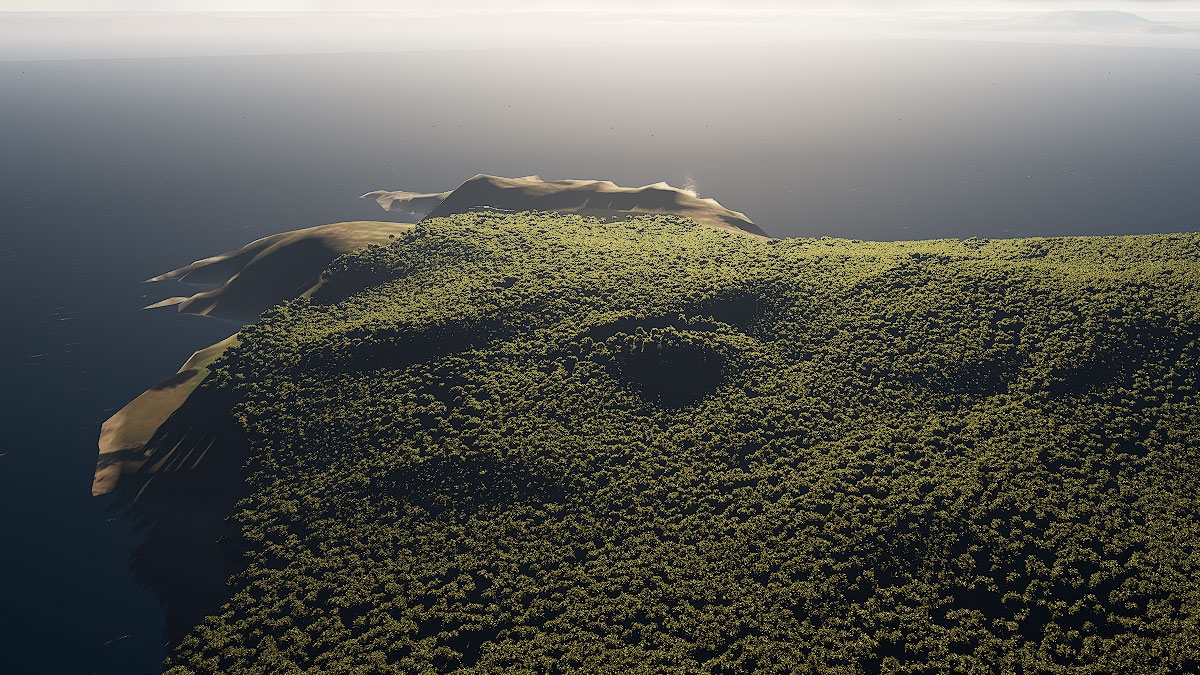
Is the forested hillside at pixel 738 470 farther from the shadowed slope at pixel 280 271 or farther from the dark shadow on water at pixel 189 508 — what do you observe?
the shadowed slope at pixel 280 271

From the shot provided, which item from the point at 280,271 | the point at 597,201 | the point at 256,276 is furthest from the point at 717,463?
the point at 256,276

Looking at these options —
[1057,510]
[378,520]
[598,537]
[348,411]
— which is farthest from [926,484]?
[348,411]

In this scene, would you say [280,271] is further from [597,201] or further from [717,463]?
[717,463]

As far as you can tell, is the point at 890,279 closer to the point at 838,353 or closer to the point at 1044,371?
the point at 838,353

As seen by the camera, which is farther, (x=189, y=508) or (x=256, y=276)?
(x=256, y=276)

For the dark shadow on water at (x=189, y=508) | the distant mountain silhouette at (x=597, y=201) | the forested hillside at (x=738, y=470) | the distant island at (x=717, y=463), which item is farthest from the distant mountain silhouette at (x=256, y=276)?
the forested hillside at (x=738, y=470)

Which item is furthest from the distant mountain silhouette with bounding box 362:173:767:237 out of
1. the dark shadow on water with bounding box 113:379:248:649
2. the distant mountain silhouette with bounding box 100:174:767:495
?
the dark shadow on water with bounding box 113:379:248:649
